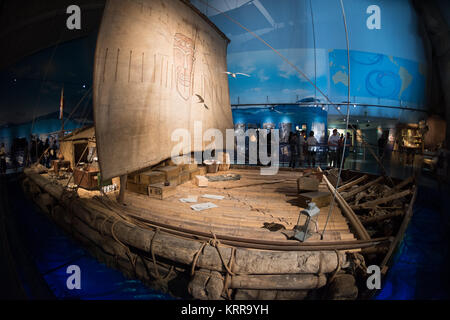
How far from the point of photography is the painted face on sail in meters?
4.93

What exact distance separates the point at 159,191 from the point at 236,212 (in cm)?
163

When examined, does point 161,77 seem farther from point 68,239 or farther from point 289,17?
point 289,17

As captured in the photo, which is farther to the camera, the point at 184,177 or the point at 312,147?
the point at 312,147

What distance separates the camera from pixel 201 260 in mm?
2158

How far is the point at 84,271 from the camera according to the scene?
3.17 m

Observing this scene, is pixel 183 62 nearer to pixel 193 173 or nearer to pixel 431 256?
pixel 193 173

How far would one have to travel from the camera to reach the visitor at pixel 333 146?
26.3ft

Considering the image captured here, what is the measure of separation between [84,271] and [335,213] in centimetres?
422

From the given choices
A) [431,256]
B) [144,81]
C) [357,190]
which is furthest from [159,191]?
[357,190]

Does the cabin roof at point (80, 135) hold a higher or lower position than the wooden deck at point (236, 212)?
higher

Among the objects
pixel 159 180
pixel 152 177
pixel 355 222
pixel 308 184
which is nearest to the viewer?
pixel 355 222

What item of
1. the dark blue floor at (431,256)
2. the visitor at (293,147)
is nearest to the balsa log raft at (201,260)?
the dark blue floor at (431,256)

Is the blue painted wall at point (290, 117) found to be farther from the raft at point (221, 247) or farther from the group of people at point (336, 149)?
the raft at point (221, 247)
